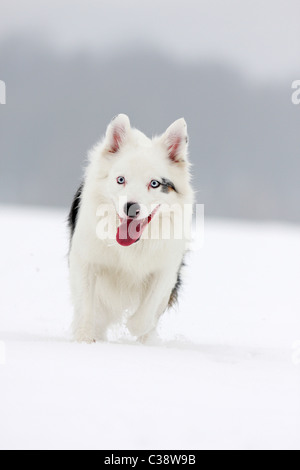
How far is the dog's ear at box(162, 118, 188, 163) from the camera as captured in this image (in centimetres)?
441

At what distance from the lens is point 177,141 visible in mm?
4453

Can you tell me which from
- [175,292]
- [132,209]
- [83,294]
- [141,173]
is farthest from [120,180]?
[175,292]

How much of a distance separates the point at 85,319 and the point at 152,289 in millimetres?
611

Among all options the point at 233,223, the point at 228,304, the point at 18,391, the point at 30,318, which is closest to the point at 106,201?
the point at 18,391

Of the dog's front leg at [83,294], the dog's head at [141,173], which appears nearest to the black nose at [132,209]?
the dog's head at [141,173]

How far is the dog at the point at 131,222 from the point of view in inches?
167

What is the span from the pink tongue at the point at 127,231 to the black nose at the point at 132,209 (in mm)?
215

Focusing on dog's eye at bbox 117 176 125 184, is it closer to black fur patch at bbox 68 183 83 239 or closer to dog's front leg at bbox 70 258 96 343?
dog's front leg at bbox 70 258 96 343

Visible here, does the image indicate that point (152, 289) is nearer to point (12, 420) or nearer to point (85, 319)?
point (85, 319)

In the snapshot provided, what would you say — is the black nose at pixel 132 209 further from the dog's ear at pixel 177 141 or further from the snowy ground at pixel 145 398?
the snowy ground at pixel 145 398

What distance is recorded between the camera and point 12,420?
7.96 feet

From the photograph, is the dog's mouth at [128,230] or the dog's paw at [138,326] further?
the dog's paw at [138,326]

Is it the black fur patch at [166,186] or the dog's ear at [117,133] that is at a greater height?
the dog's ear at [117,133]
